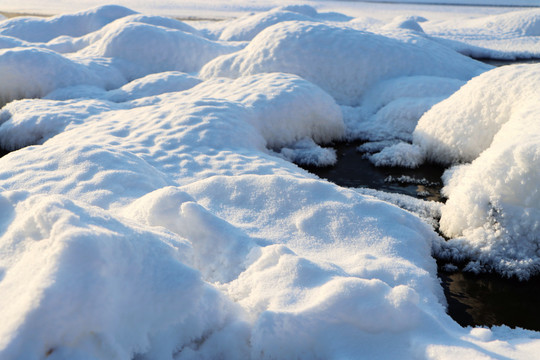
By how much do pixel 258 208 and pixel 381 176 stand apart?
87.7 inches

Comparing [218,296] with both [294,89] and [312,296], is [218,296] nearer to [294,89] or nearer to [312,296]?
[312,296]

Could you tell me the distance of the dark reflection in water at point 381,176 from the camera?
5.08 meters

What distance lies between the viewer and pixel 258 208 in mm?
3699

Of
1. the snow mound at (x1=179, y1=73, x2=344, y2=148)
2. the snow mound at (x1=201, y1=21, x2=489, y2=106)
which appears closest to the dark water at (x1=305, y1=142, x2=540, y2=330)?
the snow mound at (x1=179, y1=73, x2=344, y2=148)

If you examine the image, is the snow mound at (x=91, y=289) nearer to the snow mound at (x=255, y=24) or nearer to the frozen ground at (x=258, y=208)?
the frozen ground at (x=258, y=208)

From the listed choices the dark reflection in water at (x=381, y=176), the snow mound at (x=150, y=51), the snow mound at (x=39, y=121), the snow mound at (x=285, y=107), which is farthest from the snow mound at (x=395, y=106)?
the snow mound at (x=150, y=51)

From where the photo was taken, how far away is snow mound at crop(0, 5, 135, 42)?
12.7 meters

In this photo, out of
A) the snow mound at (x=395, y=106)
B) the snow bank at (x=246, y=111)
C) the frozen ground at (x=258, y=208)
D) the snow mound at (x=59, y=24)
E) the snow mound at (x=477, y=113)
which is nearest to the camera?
the frozen ground at (x=258, y=208)

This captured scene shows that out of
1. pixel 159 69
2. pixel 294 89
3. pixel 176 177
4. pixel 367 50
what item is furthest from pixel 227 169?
pixel 159 69

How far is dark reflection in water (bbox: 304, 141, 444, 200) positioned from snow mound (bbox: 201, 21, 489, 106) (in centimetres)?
231

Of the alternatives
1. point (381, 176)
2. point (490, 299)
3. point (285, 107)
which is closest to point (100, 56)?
point (285, 107)

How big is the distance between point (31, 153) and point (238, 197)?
204 cm

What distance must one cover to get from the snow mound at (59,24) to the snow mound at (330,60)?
6808mm

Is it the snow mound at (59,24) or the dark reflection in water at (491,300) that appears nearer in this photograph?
the dark reflection in water at (491,300)
